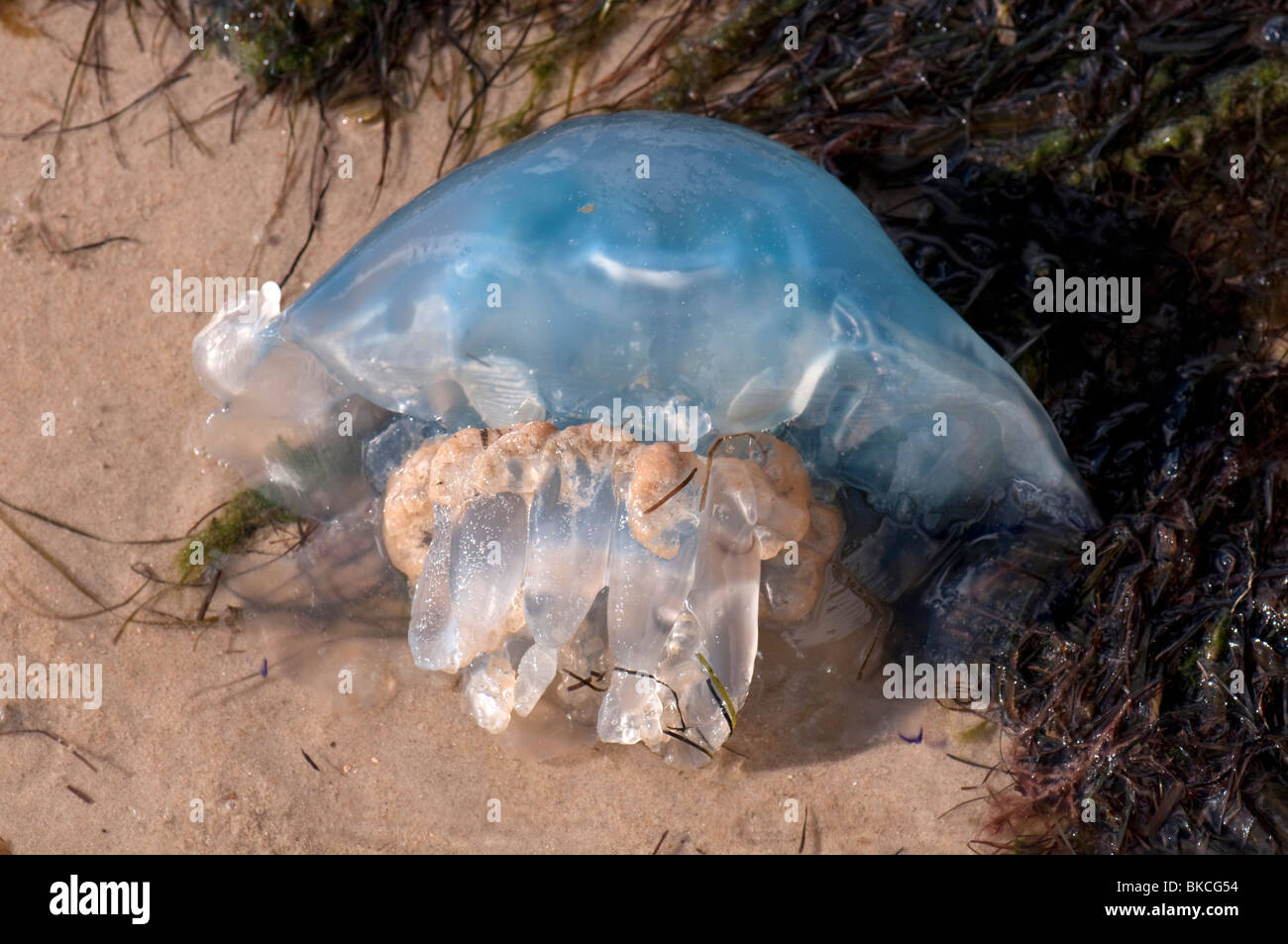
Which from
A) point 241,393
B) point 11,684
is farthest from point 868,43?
point 11,684

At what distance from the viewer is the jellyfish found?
2812 mm

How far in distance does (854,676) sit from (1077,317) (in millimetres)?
1424

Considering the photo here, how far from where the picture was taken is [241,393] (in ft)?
11.2

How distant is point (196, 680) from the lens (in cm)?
370

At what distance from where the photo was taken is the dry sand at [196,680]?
362cm
